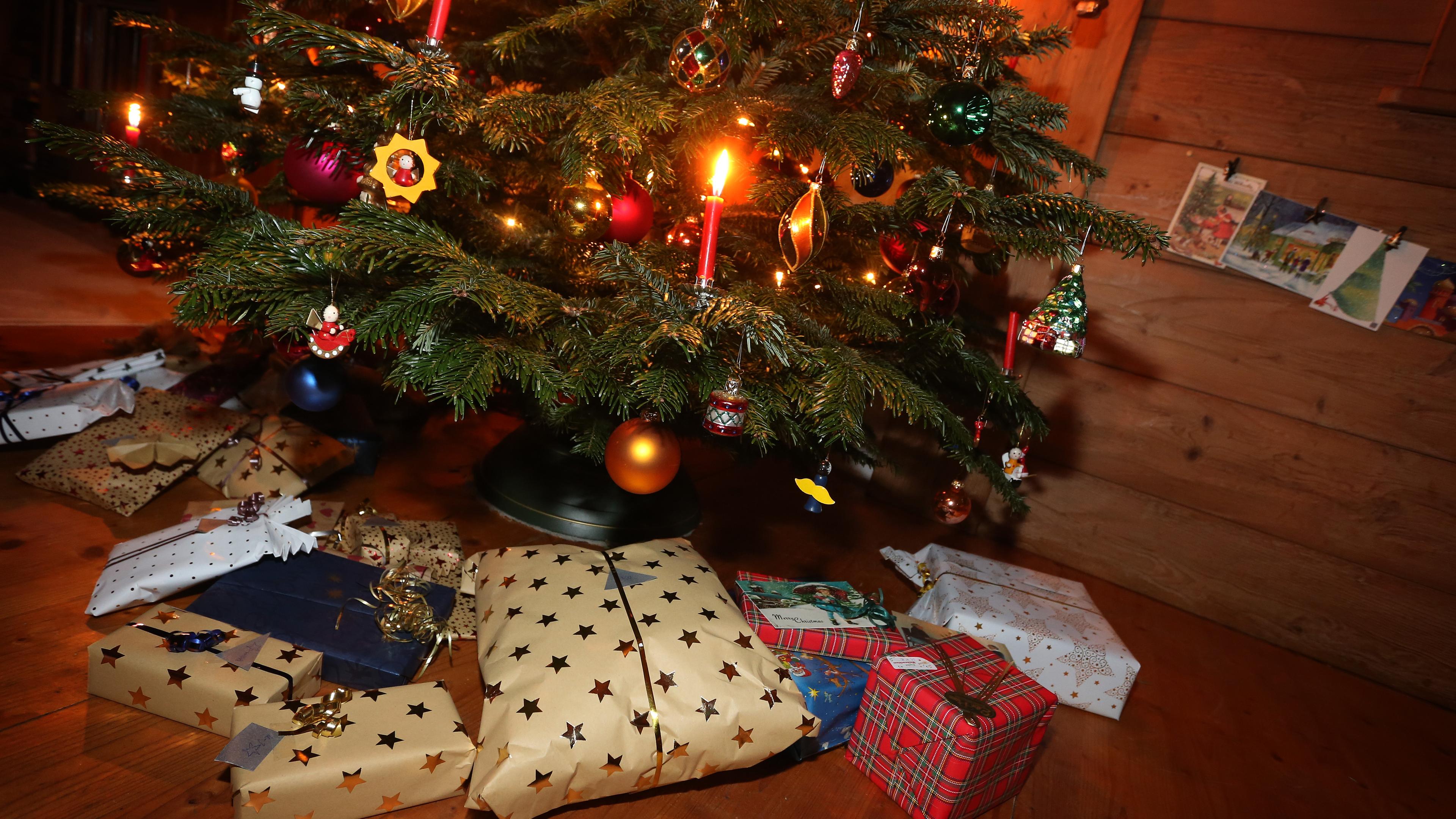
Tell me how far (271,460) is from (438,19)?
66cm

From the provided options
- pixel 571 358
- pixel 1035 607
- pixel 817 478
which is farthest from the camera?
pixel 1035 607

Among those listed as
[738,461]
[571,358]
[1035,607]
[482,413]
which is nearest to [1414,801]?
[1035,607]

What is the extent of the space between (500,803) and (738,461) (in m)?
0.60

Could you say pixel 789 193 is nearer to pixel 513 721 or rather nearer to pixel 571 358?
pixel 571 358

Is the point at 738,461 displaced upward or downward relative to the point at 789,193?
downward

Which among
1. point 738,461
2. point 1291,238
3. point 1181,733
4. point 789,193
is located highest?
point 1291,238

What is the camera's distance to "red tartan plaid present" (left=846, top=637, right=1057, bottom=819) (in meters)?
0.69

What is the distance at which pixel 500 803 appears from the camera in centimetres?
59

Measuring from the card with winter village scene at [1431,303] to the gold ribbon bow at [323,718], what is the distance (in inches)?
63.2

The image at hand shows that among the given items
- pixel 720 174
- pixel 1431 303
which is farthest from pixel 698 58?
pixel 1431 303

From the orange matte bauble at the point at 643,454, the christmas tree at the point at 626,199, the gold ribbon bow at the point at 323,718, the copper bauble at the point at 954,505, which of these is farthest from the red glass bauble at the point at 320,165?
the copper bauble at the point at 954,505

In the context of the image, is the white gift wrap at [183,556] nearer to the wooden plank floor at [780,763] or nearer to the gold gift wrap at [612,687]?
the wooden plank floor at [780,763]

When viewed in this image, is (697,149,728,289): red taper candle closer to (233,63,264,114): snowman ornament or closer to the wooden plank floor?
the wooden plank floor

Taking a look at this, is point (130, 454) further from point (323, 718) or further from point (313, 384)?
point (323, 718)
